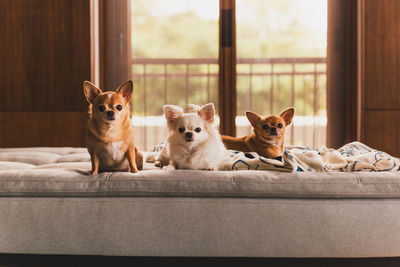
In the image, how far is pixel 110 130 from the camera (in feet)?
3.84

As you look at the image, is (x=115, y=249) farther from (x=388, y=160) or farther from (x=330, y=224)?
(x=388, y=160)

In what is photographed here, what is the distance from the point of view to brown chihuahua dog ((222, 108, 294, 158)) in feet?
5.04

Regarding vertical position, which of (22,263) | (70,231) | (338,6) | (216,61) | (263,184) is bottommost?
(22,263)

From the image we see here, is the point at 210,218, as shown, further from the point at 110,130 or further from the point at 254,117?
the point at 254,117

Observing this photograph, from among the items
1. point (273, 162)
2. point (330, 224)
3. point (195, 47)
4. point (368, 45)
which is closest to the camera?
point (330, 224)

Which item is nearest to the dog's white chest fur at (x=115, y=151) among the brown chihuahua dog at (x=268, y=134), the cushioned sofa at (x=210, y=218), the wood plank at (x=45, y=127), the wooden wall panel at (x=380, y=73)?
the cushioned sofa at (x=210, y=218)

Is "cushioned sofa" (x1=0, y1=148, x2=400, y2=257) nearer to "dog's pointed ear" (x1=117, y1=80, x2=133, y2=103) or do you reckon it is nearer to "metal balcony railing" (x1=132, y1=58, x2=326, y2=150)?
"dog's pointed ear" (x1=117, y1=80, x2=133, y2=103)

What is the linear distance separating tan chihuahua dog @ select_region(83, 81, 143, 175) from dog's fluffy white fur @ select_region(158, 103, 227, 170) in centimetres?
17

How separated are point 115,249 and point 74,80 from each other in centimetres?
223

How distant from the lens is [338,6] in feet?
10.1

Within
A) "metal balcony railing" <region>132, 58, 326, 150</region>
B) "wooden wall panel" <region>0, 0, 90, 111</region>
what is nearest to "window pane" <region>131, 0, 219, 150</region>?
"metal balcony railing" <region>132, 58, 326, 150</region>

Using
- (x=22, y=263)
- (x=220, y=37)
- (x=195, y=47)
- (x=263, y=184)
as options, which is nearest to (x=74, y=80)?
(x=195, y=47)

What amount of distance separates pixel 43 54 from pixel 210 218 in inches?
100

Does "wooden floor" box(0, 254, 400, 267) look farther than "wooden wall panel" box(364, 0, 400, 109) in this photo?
No
